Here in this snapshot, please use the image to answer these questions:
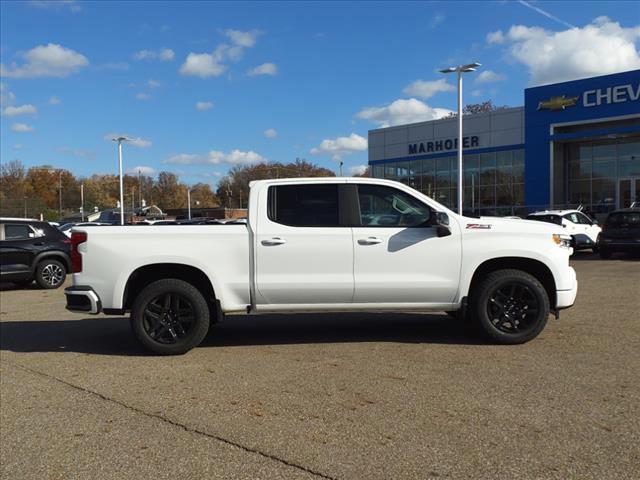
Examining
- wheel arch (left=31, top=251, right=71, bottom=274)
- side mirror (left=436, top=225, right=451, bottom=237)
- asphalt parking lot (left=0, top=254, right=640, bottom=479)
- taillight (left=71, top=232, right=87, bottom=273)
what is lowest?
asphalt parking lot (left=0, top=254, right=640, bottom=479)

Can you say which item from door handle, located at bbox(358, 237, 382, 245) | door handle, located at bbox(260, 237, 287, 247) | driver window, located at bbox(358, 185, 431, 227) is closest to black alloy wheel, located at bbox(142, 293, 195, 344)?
door handle, located at bbox(260, 237, 287, 247)

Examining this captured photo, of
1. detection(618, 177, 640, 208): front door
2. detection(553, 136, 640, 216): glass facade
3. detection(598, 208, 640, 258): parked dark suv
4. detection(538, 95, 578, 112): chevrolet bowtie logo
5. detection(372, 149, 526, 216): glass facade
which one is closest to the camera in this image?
detection(598, 208, 640, 258): parked dark suv

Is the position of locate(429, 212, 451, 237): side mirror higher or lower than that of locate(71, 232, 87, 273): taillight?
higher

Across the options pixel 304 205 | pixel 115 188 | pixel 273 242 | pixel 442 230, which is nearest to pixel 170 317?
pixel 273 242

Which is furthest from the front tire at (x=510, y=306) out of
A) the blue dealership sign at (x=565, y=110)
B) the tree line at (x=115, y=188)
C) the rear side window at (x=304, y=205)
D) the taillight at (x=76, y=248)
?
the tree line at (x=115, y=188)

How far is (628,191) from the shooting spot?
31.6m

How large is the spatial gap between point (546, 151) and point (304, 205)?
30.5 m

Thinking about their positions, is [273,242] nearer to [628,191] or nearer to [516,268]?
[516,268]

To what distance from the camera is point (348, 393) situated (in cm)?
492

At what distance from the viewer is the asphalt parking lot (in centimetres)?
361

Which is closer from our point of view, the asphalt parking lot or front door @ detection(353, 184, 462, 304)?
the asphalt parking lot

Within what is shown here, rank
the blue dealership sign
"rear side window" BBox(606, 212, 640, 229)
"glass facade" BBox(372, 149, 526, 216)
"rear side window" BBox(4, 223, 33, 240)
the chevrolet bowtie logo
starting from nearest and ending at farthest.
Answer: "rear side window" BBox(4, 223, 33, 240), "rear side window" BBox(606, 212, 640, 229), the blue dealership sign, the chevrolet bowtie logo, "glass facade" BBox(372, 149, 526, 216)

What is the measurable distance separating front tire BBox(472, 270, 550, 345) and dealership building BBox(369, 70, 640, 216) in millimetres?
26793

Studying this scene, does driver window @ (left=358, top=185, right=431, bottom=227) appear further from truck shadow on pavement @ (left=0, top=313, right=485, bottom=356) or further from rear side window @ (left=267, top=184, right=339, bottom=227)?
truck shadow on pavement @ (left=0, top=313, right=485, bottom=356)
